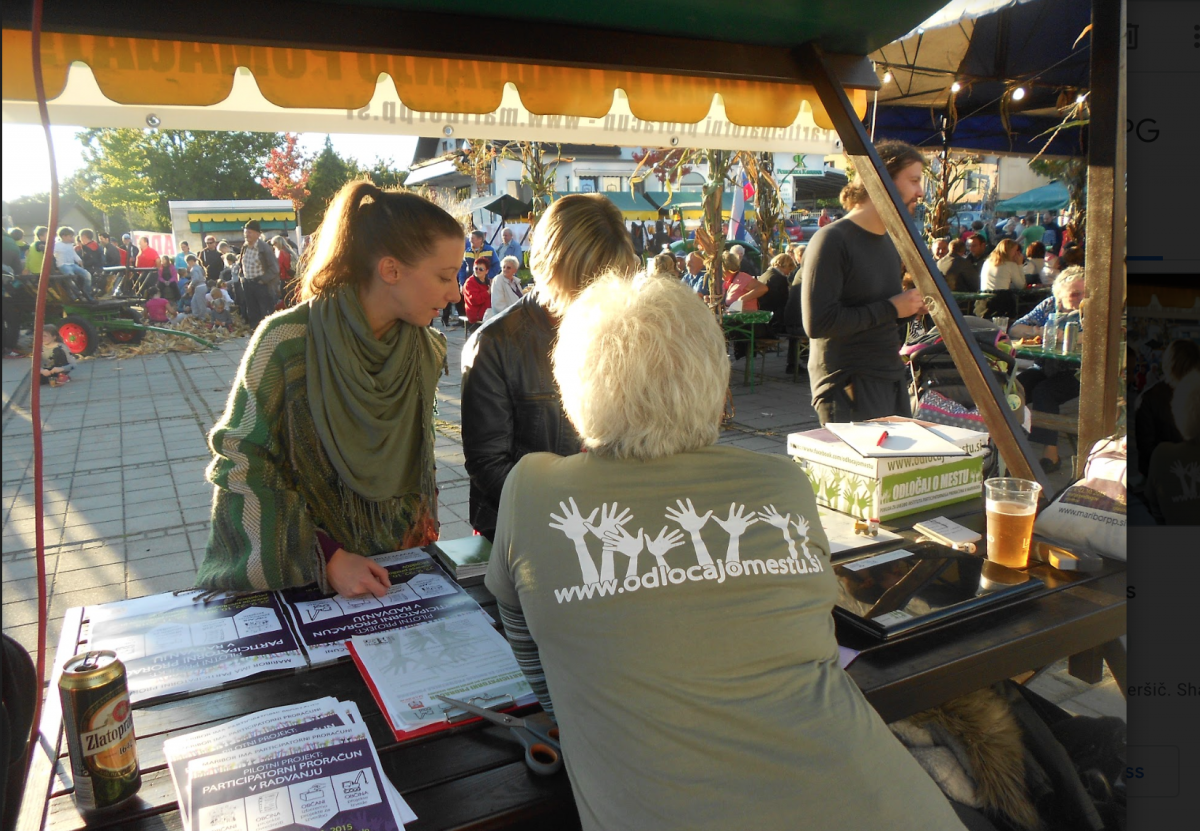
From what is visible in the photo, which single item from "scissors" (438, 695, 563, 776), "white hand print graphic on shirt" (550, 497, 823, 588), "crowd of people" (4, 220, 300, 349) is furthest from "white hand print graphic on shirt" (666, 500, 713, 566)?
"crowd of people" (4, 220, 300, 349)

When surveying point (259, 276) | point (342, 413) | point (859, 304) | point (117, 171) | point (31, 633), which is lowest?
point (31, 633)

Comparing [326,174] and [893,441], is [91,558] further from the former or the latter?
[326,174]

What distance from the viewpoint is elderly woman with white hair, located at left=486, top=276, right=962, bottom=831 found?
3.52ft

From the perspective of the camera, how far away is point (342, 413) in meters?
1.94

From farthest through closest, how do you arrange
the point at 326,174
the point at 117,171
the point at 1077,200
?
the point at 326,174
the point at 117,171
the point at 1077,200

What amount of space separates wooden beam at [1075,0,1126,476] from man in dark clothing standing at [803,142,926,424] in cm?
67

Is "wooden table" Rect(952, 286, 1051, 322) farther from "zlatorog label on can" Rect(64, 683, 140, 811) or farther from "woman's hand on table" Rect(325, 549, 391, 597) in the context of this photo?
"zlatorog label on can" Rect(64, 683, 140, 811)

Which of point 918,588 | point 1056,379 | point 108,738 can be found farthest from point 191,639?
point 1056,379

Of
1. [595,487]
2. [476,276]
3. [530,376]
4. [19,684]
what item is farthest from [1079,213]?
[19,684]

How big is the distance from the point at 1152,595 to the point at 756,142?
2.31m

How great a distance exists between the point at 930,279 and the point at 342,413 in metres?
1.85

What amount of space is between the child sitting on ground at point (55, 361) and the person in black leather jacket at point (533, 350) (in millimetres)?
9596

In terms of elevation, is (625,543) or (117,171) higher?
(117,171)

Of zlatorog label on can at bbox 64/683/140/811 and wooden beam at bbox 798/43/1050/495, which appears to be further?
wooden beam at bbox 798/43/1050/495
